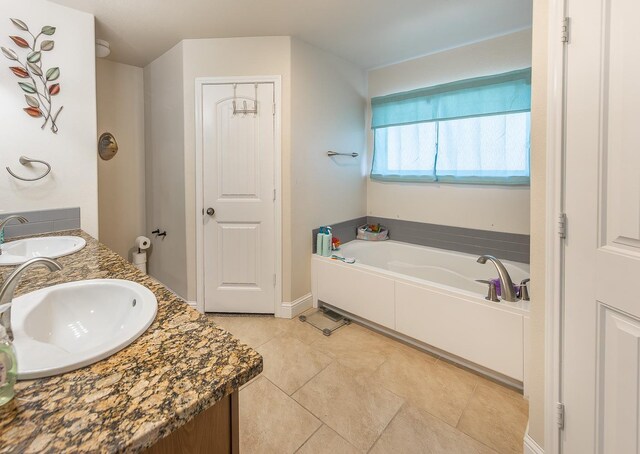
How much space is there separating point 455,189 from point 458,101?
0.78m

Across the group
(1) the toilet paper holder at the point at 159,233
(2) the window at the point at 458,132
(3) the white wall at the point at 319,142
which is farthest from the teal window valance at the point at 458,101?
(1) the toilet paper holder at the point at 159,233

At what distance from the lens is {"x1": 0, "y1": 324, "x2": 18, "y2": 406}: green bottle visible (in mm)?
532

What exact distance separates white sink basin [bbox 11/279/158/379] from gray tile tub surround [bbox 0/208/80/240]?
1.28 metres

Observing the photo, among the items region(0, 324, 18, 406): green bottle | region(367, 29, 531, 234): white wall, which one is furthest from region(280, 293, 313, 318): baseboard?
region(0, 324, 18, 406): green bottle

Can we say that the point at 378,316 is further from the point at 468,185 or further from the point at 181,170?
the point at 181,170

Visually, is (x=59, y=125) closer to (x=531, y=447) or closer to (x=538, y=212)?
(x=538, y=212)

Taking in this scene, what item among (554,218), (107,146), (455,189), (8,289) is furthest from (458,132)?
(107,146)

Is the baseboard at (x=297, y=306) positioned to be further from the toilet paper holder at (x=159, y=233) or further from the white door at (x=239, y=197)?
the toilet paper holder at (x=159, y=233)

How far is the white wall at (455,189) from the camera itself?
2555 millimetres

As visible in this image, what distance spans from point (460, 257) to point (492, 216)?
45 centimetres

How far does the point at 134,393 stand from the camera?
0.57m

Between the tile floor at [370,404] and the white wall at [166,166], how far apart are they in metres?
1.37

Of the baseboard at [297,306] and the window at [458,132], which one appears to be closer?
the window at [458,132]

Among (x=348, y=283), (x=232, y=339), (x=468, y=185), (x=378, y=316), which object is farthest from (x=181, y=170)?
(x=468, y=185)
